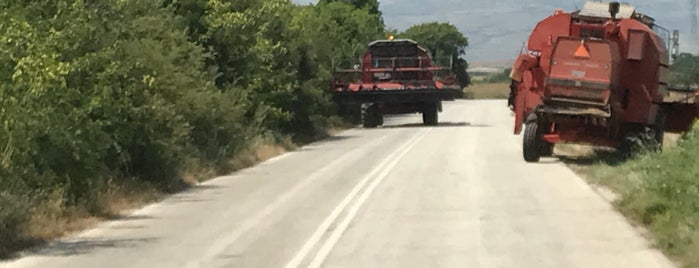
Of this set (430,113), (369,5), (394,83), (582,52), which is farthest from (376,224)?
(369,5)

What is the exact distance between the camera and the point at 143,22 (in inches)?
900

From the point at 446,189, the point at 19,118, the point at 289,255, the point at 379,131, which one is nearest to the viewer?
the point at 289,255

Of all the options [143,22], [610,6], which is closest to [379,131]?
[610,6]

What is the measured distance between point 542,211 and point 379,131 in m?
29.9

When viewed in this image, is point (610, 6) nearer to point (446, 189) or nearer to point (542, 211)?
point (446, 189)

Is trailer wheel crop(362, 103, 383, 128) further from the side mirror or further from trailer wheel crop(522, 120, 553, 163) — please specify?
trailer wheel crop(522, 120, 553, 163)

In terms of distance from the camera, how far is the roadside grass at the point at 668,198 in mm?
13188

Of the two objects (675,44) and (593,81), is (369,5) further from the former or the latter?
(593,81)

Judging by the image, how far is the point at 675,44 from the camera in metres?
28.7

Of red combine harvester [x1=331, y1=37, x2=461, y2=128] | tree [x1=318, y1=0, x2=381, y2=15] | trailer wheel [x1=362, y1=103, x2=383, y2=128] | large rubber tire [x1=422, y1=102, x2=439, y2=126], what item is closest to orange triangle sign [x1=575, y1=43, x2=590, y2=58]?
red combine harvester [x1=331, y1=37, x2=461, y2=128]

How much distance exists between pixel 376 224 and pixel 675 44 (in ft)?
49.8

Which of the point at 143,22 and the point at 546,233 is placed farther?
the point at 143,22

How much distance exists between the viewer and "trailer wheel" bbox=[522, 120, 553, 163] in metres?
27.5

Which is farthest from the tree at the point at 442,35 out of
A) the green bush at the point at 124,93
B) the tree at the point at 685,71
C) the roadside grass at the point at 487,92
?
the tree at the point at 685,71
